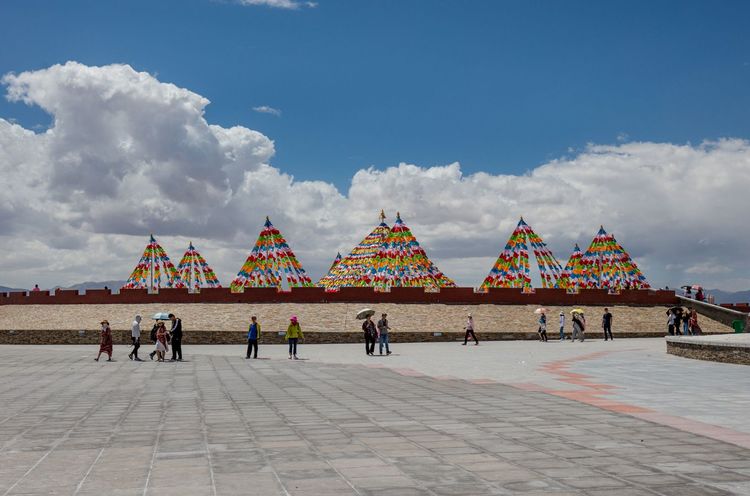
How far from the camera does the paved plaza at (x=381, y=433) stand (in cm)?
604

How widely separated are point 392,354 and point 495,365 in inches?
259

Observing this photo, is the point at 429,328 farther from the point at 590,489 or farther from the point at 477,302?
the point at 590,489

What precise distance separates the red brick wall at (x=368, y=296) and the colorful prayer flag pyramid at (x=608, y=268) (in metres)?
12.9

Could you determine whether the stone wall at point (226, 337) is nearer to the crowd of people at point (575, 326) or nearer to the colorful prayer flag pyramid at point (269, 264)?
the crowd of people at point (575, 326)

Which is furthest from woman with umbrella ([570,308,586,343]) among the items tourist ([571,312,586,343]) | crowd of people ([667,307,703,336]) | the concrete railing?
the concrete railing

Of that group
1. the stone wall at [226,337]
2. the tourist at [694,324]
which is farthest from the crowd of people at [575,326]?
the tourist at [694,324]

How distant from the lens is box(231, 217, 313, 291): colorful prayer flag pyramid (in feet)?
169

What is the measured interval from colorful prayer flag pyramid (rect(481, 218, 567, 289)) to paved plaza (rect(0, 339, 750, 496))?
35.4 metres

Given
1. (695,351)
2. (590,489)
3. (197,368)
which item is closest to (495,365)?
(695,351)

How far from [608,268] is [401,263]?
63.2 feet

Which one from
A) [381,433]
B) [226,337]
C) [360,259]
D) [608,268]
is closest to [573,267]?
[608,268]

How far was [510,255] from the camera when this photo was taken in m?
52.2

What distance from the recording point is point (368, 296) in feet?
148

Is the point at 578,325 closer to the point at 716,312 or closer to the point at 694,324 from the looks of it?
the point at 694,324
